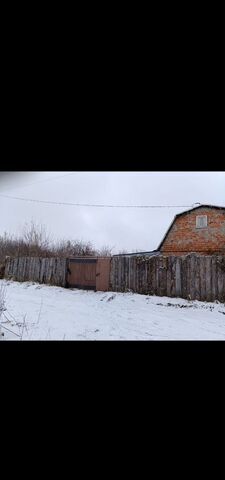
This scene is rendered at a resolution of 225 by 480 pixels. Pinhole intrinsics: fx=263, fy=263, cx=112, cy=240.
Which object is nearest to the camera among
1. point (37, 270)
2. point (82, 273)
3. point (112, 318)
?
point (112, 318)

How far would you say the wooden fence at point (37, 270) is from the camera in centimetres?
1038

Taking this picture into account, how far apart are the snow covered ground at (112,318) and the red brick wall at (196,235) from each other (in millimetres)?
4562

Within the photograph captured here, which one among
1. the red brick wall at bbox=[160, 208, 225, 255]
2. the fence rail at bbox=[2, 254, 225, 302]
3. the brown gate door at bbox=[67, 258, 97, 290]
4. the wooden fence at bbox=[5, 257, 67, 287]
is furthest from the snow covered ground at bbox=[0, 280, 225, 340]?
the red brick wall at bbox=[160, 208, 225, 255]

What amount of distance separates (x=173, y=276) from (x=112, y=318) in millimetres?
2974

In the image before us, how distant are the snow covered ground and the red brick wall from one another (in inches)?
180

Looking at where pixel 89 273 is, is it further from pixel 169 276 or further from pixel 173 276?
pixel 173 276

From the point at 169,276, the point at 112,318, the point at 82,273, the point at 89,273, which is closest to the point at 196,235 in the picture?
the point at 169,276

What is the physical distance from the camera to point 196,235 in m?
11.4

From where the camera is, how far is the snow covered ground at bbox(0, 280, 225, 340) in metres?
3.48
